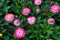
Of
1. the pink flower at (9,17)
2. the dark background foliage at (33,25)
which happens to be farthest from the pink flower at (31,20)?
the pink flower at (9,17)

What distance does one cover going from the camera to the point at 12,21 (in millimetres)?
2246

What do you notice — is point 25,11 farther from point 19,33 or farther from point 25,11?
point 19,33

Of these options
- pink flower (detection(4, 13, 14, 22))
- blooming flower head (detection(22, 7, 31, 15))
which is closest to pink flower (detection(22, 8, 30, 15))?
blooming flower head (detection(22, 7, 31, 15))

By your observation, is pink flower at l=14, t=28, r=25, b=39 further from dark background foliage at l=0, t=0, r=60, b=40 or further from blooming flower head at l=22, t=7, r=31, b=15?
blooming flower head at l=22, t=7, r=31, b=15

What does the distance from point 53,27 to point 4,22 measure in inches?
19.4

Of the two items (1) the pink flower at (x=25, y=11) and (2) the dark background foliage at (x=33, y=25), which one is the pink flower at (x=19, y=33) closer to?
(2) the dark background foliage at (x=33, y=25)

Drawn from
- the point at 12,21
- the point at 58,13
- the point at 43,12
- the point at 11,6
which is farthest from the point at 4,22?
the point at 58,13

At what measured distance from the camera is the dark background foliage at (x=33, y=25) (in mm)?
2133

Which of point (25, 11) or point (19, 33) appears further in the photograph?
point (25, 11)

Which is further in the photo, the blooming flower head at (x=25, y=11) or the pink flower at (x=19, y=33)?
the blooming flower head at (x=25, y=11)

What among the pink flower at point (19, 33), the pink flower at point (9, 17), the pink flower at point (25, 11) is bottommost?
the pink flower at point (19, 33)

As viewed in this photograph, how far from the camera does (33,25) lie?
2.18 meters

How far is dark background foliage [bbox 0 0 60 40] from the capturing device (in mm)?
2133

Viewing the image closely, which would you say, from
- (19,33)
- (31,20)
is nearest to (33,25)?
(31,20)
